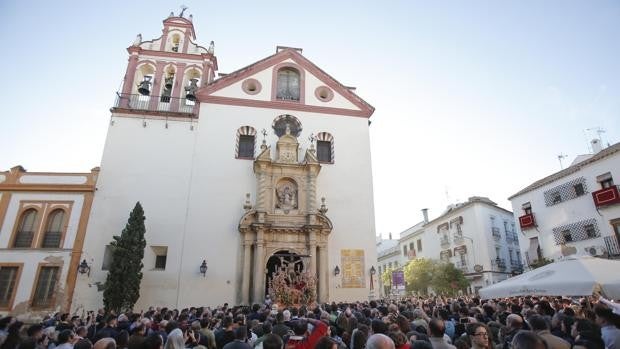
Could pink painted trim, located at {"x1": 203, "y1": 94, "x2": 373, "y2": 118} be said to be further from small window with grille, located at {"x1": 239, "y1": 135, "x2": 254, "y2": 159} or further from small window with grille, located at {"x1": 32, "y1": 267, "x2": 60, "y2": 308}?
small window with grille, located at {"x1": 32, "y1": 267, "x2": 60, "y2": 308}

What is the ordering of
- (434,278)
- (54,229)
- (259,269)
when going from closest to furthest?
(259,269), (54,229), (434,278)

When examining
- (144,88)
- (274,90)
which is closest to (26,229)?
(144,88)

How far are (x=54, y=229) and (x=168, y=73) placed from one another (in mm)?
11269

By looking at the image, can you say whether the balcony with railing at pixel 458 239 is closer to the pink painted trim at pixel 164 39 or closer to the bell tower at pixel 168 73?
the bell tower at pixel 168 73

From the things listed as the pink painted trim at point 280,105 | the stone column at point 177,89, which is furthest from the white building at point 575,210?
the stone column at point 177,89

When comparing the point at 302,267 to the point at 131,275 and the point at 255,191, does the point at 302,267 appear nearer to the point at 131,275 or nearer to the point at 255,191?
the point at 255,191

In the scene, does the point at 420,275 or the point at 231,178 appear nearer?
the point at 231,178

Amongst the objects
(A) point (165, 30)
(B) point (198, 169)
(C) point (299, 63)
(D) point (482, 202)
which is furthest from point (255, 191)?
(D) point (482, 202)

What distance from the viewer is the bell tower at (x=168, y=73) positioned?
21361 millimetres

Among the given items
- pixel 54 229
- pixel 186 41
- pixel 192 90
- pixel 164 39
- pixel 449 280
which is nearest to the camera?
pixel 54 229

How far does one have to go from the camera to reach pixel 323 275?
18.4 meters

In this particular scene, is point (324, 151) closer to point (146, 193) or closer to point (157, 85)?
point (146, 193)

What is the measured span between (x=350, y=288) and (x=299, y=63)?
15.0 m

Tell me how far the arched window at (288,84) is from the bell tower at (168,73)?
183 inches
